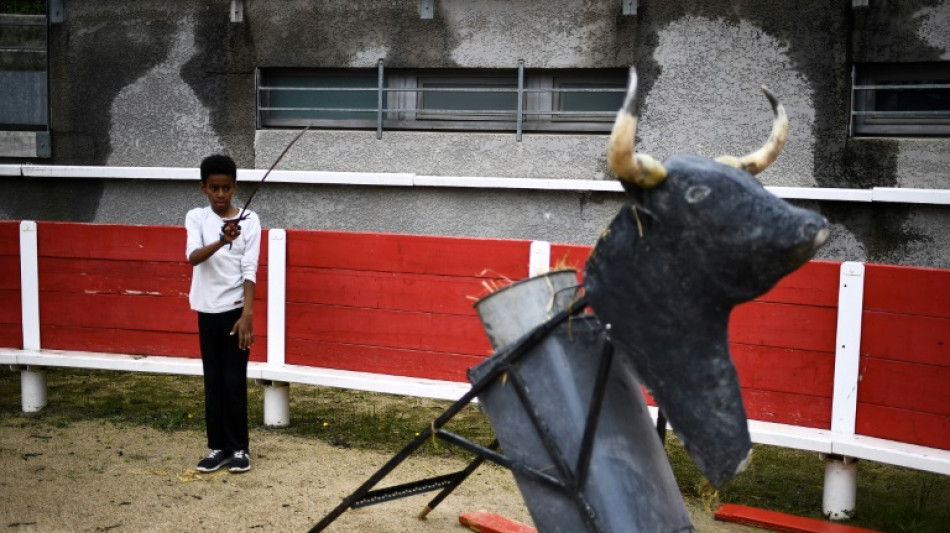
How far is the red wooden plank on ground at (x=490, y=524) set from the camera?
13.9ft

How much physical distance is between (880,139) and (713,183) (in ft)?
16.3

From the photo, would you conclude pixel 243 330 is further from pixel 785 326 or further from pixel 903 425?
pixel 903 425

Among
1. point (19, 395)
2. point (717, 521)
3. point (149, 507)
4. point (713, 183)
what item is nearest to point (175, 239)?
point (19, 395)

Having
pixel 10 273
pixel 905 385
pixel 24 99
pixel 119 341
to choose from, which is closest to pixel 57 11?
pixel 24 99

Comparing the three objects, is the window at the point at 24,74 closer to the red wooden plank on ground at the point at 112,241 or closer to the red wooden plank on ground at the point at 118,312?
the red wooden plank on ground at the point at 112,241

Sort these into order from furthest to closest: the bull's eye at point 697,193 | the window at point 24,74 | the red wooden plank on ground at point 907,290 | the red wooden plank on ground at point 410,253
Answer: the window at point 24,74 < the red wooden plank on ground at point 410,253 < the red wooden plank on ground at point 907,290 < the bull's eye at point 697,193

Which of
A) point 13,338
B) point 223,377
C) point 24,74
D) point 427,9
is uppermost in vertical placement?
point 427,9

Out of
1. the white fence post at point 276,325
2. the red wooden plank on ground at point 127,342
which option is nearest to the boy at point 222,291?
the white fence post at point 276,325

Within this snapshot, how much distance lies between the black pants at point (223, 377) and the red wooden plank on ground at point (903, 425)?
115 inches

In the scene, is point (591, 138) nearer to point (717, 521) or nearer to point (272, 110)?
point (272, 110)

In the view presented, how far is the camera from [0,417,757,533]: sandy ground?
4289 millimetres

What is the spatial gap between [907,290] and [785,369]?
69 cm

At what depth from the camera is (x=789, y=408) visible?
4.85 meters

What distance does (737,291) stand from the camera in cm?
260
